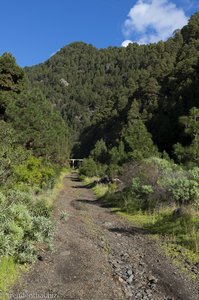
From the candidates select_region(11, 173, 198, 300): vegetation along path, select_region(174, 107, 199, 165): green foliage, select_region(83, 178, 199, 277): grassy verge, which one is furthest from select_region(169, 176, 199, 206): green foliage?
select_region(174, 107, 199, 165): green foliage

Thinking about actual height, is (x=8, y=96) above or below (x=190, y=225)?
above

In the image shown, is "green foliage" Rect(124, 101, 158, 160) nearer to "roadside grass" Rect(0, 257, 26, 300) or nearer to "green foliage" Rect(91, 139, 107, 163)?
"roadside grass" Rect(0, 257, 26, 300)

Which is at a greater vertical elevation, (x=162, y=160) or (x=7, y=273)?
(x=162, y=160)

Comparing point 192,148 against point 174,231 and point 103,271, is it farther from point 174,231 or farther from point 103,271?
point 103,271

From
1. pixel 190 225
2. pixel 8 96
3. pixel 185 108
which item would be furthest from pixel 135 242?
pixel 185 108

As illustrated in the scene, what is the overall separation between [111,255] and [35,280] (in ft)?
13.4

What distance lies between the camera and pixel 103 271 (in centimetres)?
1158

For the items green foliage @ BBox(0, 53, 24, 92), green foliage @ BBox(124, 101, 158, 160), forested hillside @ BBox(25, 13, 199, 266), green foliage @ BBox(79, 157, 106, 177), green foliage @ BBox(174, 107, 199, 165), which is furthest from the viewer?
green foliage @ BBox(79, 157, 106, 177)

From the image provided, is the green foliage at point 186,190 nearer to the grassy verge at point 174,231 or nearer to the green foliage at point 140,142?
the grassy verge at point 174,231

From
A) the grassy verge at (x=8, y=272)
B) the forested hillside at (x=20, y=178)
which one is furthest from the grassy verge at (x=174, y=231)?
the grassy verge at (x=8, y=272)

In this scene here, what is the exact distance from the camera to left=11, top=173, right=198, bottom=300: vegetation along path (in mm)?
9789

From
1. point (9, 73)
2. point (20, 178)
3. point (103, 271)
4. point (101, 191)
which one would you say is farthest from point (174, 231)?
point (9, 73)

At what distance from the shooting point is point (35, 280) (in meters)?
10.3

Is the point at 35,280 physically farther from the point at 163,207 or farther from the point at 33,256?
the point at 163,207
